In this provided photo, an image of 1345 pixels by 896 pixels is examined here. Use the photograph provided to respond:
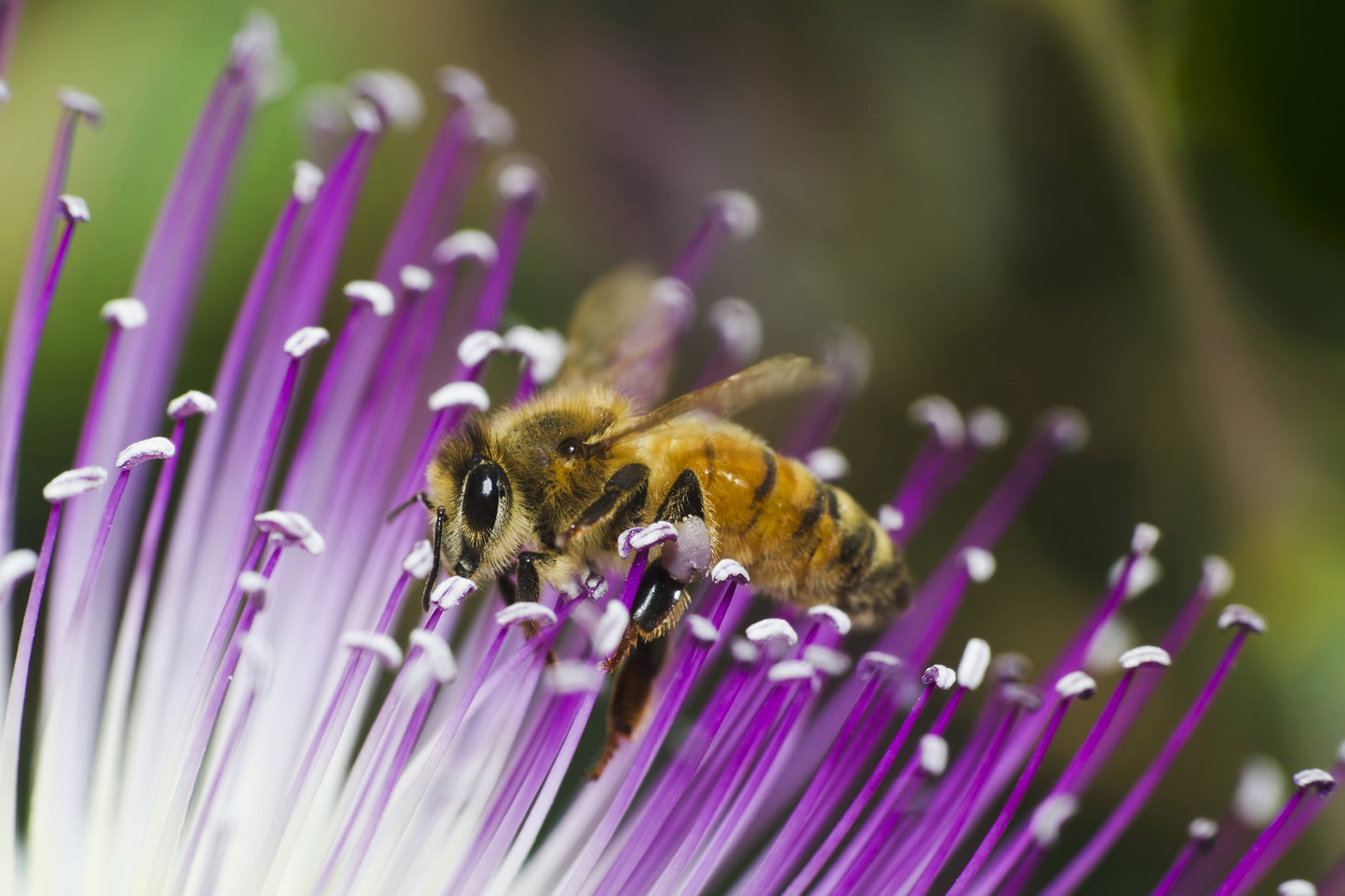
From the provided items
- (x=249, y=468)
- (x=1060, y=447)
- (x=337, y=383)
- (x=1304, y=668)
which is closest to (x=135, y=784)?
(x=249, y=468)

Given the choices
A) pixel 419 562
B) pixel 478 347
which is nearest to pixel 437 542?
pixel 419 562

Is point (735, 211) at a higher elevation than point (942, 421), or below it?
higher

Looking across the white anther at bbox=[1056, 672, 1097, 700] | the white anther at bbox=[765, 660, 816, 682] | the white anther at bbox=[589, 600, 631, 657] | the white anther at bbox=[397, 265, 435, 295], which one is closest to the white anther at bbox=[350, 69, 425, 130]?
the white anther at bbox=[397, 265, 435, 295]

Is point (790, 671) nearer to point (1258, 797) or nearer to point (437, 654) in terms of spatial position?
point (437, 654)

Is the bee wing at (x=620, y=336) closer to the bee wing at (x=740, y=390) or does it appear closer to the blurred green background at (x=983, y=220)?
the bee wing at (x=740, y=390)

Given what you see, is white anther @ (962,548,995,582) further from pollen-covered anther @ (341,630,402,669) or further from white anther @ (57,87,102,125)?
white anther @ (57,87,102,125)

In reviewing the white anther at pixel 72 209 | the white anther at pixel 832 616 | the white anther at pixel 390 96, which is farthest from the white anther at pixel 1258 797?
the white anther at pixel 72 209
